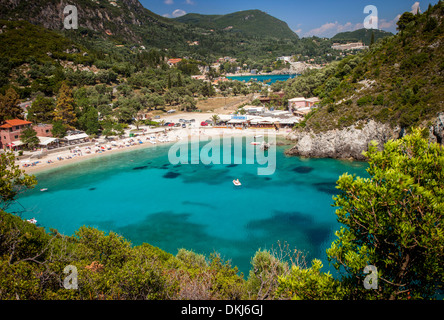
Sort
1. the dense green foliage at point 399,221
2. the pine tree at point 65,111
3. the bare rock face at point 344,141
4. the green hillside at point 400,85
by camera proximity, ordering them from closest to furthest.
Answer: the dense green foliage at point 399,221
the green hillside at point 400,85
the bare rock face at point 344,141
the pine tree at point 65,111

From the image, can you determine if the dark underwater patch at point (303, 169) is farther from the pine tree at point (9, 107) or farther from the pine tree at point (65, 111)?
the pine tree at point (9, 107)

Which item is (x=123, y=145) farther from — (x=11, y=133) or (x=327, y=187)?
(x=327, y=187)

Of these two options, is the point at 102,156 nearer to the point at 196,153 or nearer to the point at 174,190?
the point at 196,153

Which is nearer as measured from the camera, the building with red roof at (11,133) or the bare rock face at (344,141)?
the bare rock face at (344,141)

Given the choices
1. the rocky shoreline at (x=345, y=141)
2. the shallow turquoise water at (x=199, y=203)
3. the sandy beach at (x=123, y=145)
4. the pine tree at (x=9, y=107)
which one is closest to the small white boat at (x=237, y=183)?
the shallow turquoise water at (x=199, y=203)

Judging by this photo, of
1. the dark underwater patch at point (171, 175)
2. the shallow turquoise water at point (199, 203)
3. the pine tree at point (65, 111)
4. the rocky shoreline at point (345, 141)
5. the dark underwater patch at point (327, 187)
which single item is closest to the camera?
the shallow turquoise water at point (199, 203)

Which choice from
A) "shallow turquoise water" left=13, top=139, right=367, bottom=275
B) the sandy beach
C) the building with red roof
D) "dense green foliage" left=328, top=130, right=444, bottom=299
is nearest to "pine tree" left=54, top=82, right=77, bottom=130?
the building with red roof
